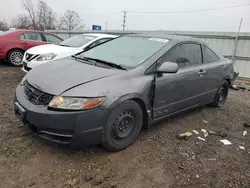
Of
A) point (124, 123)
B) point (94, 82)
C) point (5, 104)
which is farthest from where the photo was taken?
point (5, 104)

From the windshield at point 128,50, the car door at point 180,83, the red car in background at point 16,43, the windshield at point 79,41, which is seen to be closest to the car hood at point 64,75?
the windshield at point 128,50

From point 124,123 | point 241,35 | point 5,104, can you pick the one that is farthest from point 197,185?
point 241,35

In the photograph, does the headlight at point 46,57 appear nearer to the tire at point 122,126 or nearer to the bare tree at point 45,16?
the tire at point 122,126

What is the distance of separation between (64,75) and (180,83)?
1.78 m

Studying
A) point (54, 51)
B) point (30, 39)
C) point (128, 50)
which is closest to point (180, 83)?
point (128, 50)

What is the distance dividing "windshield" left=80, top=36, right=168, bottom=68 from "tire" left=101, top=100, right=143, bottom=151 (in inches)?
24.6

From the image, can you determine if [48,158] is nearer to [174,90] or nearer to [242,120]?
[174,90]

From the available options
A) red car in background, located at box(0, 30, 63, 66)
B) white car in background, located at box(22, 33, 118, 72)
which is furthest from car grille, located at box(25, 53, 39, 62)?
red car in background, located at box(0, 30, 63, 66)

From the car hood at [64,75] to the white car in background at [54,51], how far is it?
2.57 meters

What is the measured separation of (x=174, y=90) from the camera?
328 centimetres

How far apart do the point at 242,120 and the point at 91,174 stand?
3373 mm

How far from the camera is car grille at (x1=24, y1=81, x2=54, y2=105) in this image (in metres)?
2.39

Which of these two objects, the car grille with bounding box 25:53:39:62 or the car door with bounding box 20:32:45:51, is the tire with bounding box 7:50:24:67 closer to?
the car door with bounding box 20:32:45:51

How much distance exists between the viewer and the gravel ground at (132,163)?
2246 mm
